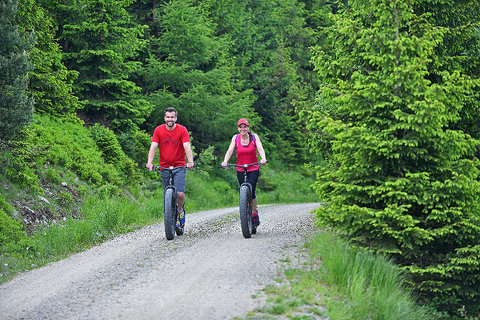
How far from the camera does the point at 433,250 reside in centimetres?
812

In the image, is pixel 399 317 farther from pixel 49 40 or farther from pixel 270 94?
pixel 270 94

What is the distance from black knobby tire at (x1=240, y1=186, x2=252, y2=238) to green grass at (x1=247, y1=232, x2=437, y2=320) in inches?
72.6

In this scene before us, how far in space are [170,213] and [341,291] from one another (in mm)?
3875

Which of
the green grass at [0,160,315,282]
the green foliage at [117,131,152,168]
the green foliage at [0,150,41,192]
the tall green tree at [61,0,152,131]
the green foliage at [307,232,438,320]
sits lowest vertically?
the green foliage at [307,232,438,320]

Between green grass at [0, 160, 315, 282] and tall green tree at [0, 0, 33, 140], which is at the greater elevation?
tall green tree at [0, 0, 33, 140]

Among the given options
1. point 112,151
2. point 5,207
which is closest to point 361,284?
point 5,207

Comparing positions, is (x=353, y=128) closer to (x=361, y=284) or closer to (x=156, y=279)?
(x=361, y=284)

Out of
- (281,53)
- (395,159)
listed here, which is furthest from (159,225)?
(281,53)

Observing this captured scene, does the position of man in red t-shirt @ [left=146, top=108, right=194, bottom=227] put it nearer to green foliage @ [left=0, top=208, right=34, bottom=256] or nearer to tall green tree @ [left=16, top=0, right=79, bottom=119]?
green foliage @ [left=0, top=208, right=34, bottom=256]

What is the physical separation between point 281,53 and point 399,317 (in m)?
30.3

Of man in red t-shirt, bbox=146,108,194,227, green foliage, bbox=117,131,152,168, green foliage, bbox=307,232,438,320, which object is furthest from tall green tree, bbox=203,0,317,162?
green foliage, bbox=307,232,438,320

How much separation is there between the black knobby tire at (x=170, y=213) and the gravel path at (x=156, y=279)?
202 mm

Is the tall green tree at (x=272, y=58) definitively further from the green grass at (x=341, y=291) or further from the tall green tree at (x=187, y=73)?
the green grass at (x=341, y=291)

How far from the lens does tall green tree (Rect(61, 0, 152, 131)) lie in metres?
17.5
